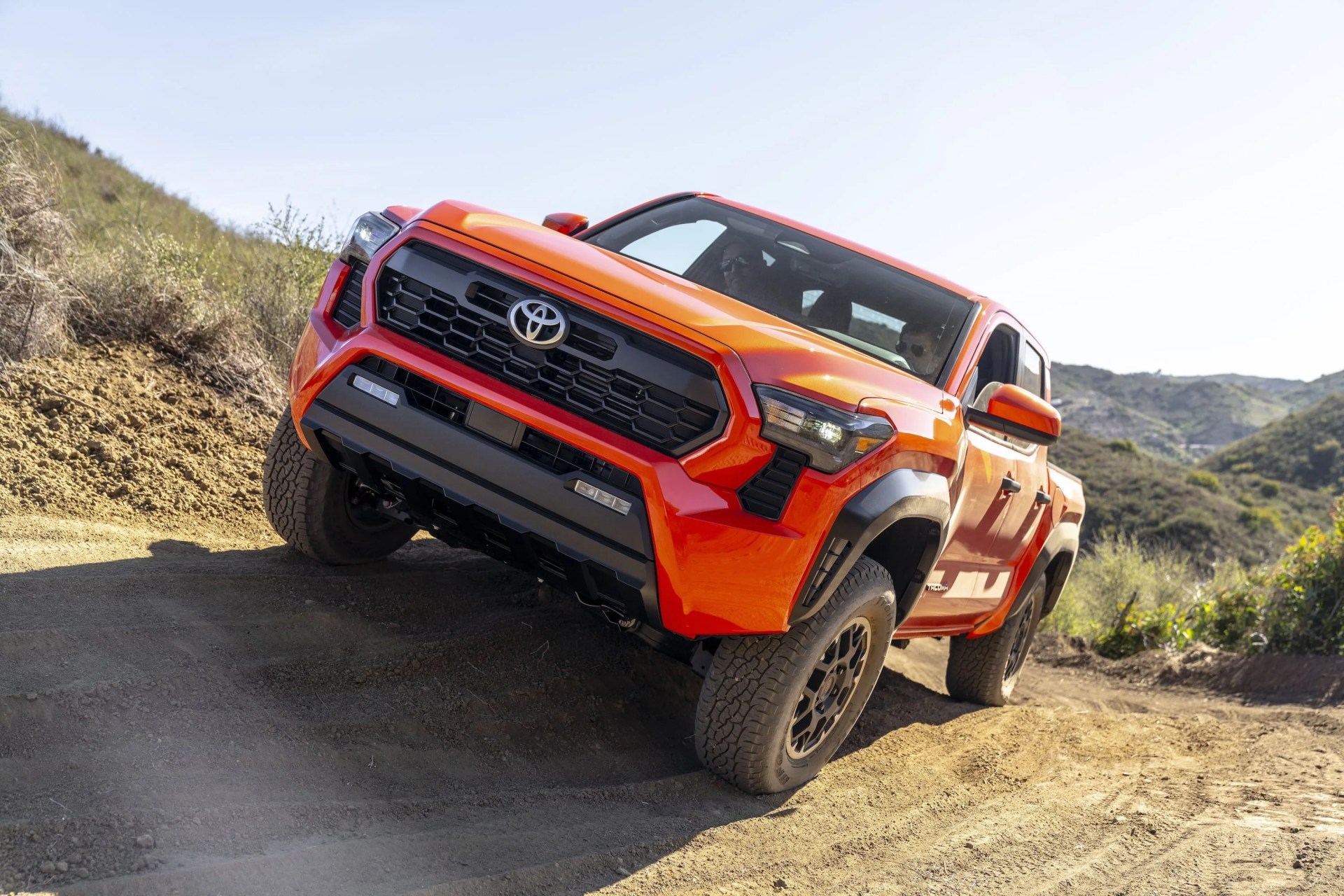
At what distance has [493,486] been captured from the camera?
346cm

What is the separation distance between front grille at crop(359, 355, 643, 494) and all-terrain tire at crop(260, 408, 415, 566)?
0.90m

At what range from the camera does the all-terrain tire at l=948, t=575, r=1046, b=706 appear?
249 inches

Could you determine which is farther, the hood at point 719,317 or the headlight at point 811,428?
the hood at point 719,317

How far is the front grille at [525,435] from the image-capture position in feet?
11.1

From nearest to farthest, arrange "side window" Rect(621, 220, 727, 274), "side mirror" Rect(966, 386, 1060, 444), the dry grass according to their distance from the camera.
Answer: "side mirror" Rect(966, 386, 1060, 444) → "side window" Rect(621, 220, 727, 274) → the dry grass

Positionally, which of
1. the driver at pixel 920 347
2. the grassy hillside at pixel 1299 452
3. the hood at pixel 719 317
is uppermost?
the grassy hillside at pixel 1299 452

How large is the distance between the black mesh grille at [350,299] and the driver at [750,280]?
151cm

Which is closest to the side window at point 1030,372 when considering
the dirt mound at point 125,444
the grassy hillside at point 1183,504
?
the dirt mound at point 125,444

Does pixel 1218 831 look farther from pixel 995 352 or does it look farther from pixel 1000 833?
pixel 995 352

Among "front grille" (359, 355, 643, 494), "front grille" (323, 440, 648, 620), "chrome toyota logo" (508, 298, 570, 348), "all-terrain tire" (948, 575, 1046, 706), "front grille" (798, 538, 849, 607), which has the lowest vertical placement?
"all-terrain tire" (948, 575, 1046, 706)

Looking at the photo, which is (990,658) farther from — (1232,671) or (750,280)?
(1232,671)

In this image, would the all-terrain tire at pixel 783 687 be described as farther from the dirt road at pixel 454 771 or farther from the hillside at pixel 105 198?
the hillside at pixel 105 198

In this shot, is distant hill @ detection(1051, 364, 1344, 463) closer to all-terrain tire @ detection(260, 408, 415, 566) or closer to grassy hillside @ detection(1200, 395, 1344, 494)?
grassy hillside @ detection(1200, 395, 1344, 494)

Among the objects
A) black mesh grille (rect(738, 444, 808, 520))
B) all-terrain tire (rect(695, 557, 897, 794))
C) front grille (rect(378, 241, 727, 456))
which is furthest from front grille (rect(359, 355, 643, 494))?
all-terrain tire (rect(695, 557, 897, 794))
